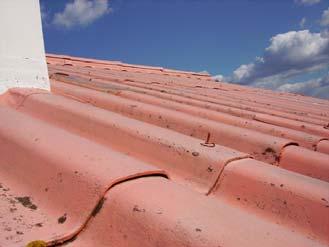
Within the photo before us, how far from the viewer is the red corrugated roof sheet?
822mm

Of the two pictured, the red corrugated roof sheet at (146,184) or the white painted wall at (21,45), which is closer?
the red corrugated roof sheet at (146,184)

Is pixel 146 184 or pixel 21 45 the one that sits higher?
pixel 21 45

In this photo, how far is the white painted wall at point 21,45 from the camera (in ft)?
5.75

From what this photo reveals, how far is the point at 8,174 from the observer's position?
119 centimetres

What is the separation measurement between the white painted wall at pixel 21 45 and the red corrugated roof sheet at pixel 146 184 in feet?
0.35

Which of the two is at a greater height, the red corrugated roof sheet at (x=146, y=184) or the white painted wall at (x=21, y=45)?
the white painted wall at (x=21, y=45)

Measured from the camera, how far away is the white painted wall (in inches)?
69.0

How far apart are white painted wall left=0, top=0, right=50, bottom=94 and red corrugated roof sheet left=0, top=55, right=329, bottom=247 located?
0.35ft

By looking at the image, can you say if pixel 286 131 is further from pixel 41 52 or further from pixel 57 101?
pixel 41 52

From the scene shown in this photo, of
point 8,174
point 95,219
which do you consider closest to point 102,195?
point 95,219

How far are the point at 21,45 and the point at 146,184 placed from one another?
1.23 m

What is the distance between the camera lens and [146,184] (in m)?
0.97

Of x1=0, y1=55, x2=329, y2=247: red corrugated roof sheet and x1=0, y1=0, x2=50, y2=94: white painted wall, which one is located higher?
x1=0, y1=0, x2=50, y2=94: white painted wall

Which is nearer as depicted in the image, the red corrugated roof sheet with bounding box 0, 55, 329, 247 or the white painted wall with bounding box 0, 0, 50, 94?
the red corrugated roof sheet with bounding box 0, 55, 329, 247
